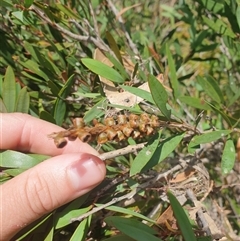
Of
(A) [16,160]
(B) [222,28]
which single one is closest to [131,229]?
(A) [16,160]

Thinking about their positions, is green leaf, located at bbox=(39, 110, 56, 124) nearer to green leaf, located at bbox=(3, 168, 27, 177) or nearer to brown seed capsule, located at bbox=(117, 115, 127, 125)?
green leaf, located at bbox=(3, 168, 27, 177)

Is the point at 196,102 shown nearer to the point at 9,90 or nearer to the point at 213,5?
the point at 213,5

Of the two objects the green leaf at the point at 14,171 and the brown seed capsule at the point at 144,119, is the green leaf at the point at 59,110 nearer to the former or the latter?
the green leaf at the point at 14,171

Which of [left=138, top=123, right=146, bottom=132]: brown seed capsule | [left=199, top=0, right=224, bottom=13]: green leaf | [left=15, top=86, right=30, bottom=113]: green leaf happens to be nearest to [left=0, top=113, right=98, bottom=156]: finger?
[left=15, top=86, right=30, bottom=113]: green leaf

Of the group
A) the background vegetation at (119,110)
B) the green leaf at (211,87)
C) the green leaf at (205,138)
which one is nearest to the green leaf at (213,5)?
the background vegetation at (119,110)

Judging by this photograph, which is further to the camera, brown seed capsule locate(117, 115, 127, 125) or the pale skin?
the pale skin

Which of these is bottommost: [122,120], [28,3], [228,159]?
[228,159]

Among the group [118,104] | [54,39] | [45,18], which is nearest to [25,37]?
[54,39]
